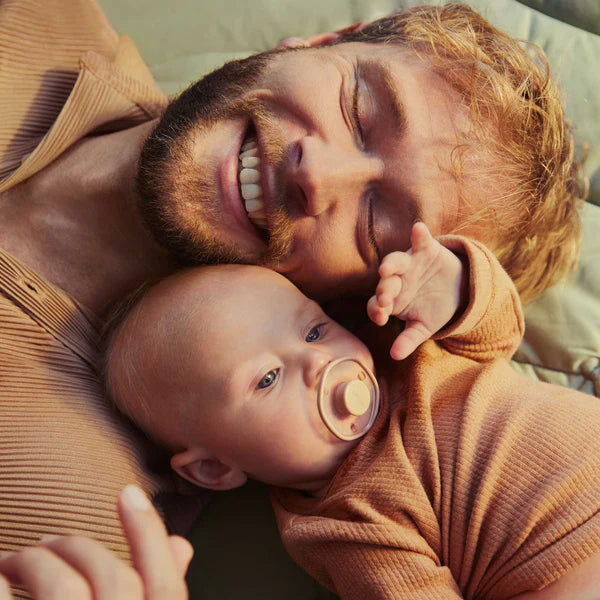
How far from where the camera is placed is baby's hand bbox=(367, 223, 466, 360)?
1022 mm

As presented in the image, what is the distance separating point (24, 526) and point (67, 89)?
1052mm

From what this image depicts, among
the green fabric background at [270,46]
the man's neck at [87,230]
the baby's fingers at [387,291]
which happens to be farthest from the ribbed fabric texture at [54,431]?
the baby's fingers at [387,291]

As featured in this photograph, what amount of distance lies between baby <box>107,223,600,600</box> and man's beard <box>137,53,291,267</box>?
56 millimetres

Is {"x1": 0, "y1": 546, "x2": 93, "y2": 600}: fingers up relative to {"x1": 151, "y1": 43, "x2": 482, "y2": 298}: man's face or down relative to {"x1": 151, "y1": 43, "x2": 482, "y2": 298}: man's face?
down

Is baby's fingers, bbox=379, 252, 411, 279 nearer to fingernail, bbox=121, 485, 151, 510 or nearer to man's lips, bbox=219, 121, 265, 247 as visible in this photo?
man's lips, bbox=219, 121, 265, 247

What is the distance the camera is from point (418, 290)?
1120 millimetres

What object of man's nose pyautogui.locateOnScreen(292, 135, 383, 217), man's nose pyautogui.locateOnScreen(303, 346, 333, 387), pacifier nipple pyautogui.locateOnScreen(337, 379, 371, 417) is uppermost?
man's nose pyautogui.locateOnScreen(292, 135, 383, 217)

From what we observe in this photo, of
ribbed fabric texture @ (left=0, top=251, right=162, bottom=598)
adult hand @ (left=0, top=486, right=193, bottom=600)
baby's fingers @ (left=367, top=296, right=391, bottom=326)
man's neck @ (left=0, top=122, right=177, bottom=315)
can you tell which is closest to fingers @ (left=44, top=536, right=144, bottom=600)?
adult hand @ (left=0, top=486, right=193, bottom=600)

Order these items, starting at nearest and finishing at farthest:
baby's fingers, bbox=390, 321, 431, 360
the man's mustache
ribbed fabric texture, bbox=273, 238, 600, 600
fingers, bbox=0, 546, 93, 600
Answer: fingers, bbox=0, 546, 93, 600 < ribbed fabric texture, bbox=273, 238, 600, 600 < baby's fingers, bbox=390, 321, 431, 360 < the man's mustache

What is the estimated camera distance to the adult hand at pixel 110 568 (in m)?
0.56

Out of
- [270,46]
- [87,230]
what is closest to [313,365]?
[87,230]

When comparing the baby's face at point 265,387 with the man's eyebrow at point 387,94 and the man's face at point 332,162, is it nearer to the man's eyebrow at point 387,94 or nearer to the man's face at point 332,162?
the man's face at point 332,162

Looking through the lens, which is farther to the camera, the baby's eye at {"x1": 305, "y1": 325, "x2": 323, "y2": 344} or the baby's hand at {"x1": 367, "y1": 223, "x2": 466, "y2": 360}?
the baby's eye at {"x1": 305, "y1": 325, "x2": 323, "y2": 344}

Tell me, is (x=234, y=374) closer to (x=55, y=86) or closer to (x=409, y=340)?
(x=409, y=340)
